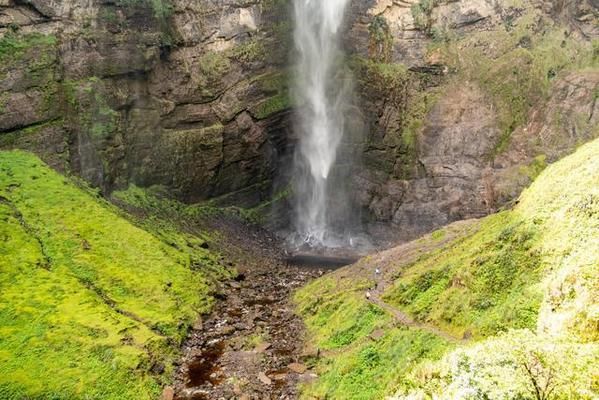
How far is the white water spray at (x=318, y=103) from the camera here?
73.4m

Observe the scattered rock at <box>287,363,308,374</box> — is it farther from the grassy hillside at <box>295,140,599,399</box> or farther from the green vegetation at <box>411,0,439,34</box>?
the green vegetation at <box>411,0,439,34</box>

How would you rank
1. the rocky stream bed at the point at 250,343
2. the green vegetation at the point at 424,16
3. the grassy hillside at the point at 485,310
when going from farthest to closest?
the green vegetation at the point at 424,16
the rocky stream bed at the point at 250,343
the grassy hillside at the point at 485,310

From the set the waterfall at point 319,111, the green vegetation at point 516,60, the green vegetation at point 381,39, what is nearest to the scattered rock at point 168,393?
the waterfall at point 319,111

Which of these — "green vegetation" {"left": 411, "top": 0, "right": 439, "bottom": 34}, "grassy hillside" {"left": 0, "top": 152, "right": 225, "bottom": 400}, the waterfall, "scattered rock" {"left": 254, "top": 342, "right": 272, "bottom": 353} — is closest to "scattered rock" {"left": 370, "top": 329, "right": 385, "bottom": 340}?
"scattered rock" {"left": 254, "top": 342, "right": 272, "bottom": 353}

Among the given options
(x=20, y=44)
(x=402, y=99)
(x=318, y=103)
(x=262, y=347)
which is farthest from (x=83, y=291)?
(x=402, y=99)

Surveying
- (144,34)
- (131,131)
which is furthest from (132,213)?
(144,34)

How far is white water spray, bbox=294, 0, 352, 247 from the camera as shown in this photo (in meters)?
73.4

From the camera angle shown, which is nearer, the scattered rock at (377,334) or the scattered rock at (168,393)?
the scattered rock at (377,334)

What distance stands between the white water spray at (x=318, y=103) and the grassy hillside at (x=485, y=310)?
27.7 meters

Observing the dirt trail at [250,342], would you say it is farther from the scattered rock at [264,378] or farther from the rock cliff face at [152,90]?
the rock cliff face at [152,90]

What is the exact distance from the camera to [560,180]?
33281mm

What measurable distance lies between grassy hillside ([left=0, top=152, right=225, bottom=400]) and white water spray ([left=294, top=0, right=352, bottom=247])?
20956mm

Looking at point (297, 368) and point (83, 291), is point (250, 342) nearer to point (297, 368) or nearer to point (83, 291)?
point (297, 368)

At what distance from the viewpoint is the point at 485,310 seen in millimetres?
27422
